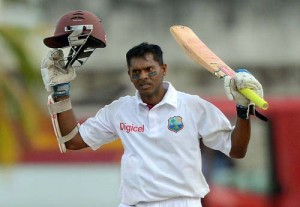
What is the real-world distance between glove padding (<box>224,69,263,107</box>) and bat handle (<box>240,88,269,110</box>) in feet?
0.05

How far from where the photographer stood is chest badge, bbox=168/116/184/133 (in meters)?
4.48

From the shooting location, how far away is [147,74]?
4.48m

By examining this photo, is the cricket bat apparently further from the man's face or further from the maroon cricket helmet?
the maroon cricket helmet

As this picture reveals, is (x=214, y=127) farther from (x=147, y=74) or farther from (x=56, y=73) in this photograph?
(x=56, y=73)

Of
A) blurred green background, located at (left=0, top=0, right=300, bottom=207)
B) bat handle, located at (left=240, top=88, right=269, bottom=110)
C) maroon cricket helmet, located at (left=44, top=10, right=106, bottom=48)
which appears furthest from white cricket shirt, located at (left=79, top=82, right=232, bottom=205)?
blurred green background, located at (left=0, top=0, right=300, bottom=207)

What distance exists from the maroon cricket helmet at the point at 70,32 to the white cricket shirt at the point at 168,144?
14.1 inches

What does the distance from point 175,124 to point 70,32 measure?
2.10ft

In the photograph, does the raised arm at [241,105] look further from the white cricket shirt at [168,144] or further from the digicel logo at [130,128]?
the digicel logo at [130,128]

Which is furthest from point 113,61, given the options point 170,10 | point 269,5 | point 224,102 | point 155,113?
point 155,113

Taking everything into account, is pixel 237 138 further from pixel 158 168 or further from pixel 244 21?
pixel 244 21

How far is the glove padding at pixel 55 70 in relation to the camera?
470 centimetres

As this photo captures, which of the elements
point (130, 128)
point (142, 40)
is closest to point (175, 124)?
point (130, 128)

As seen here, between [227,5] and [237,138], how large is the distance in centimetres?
733

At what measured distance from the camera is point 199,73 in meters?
11.6
